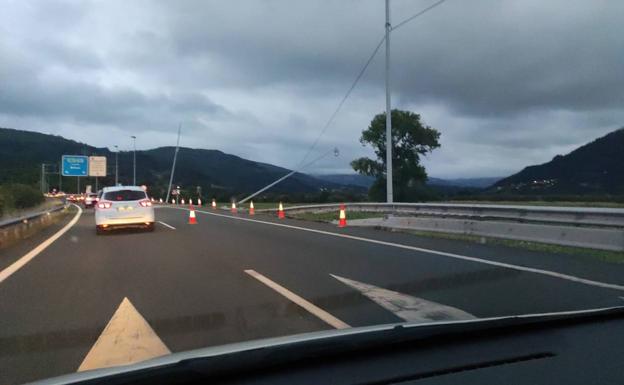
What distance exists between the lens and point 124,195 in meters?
19.0

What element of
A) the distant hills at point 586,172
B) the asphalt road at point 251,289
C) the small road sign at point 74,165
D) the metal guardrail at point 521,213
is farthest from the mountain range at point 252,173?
the asphalt road at point 251,289

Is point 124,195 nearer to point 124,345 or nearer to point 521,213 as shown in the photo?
point 521,213

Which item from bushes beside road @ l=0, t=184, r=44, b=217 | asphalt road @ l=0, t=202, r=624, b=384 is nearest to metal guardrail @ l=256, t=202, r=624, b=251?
asphalt road @ l=0, t=202, r=624, b=384

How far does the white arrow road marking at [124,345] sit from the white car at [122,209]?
12.6 meters

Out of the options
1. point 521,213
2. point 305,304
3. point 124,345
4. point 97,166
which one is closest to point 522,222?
point 521,213

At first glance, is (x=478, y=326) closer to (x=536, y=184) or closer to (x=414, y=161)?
(x=536, y=184)

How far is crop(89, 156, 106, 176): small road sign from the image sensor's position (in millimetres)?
62513

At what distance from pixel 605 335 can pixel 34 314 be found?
5802 mm

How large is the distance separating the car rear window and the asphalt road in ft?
17.8

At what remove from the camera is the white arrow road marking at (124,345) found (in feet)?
15.5

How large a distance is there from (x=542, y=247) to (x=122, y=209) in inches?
493

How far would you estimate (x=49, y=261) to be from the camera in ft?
37.1

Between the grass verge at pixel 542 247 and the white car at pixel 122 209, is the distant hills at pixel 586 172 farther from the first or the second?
the white car at pixel 122 209

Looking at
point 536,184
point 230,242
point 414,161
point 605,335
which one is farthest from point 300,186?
point 605,335
